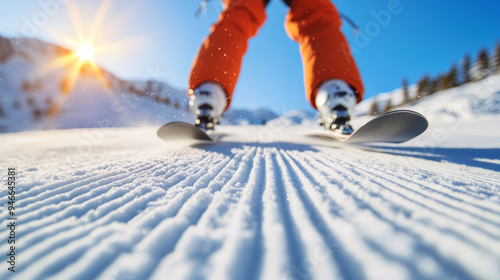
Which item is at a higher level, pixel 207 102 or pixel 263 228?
pixel 207 102

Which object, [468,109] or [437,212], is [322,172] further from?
[468,109]

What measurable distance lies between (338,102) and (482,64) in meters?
15.8

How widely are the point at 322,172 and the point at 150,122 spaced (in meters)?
5.47

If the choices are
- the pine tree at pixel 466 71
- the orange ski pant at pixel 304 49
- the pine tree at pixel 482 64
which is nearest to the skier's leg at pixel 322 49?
the orange ski pant at pixel 304 49

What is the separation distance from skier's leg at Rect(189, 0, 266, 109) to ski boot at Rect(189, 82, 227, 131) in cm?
3

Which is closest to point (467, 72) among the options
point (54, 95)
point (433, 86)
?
point (433, 86)

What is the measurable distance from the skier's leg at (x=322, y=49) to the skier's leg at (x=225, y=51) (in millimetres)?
342

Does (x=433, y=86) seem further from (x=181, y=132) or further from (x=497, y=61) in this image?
(x=181, y=132)

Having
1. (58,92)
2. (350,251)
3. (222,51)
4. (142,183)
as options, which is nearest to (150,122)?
(58,92)

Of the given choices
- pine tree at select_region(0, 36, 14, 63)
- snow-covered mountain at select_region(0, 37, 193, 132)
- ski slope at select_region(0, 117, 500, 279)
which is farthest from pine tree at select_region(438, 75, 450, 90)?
pine tree at select_region(0, 36, 14, 63)

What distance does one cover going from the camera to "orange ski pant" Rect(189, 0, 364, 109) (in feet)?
3.10

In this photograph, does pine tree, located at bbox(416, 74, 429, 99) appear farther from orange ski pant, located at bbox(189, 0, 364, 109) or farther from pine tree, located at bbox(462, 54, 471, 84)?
orange ski pant, located at bbox(189, 0, 364, 109)

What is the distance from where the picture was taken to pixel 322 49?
0.96 metres

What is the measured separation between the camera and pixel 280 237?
213 mm
